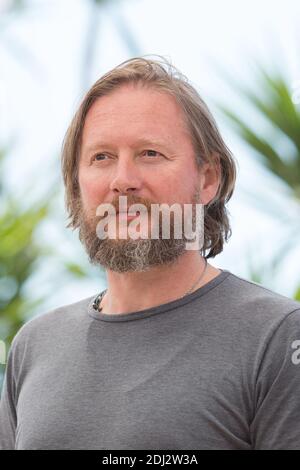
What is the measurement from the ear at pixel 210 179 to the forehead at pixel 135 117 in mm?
69

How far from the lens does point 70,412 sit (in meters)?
1.32

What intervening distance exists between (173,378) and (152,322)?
0.11 metres

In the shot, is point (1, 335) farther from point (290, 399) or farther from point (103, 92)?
point (290, 399)

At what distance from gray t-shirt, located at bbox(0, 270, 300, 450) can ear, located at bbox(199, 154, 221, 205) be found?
0.13 m

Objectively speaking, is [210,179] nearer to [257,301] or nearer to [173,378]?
[257,301]

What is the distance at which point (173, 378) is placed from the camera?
1271 millimetres

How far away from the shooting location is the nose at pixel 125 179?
1.32m

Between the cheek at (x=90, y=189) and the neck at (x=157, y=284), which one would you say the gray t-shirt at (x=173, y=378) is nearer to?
the neck at (x=157, y=284)

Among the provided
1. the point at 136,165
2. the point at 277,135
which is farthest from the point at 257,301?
the point at 277,135

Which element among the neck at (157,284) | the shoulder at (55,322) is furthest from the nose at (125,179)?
the shoulder at (55,322)

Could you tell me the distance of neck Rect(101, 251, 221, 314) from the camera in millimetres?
1391

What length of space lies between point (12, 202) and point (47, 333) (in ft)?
7.97

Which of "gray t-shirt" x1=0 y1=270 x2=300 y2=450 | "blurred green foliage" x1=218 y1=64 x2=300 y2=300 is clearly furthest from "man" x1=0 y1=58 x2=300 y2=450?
"blurred green foliage" x1=218 y1=64 x2=300 y2=300

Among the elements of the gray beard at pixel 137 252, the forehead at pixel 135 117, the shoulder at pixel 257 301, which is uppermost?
the forehead at pixel 135 117
